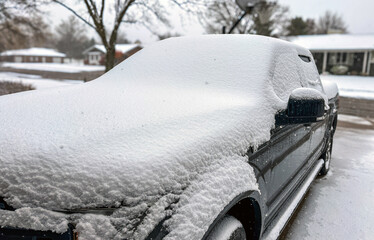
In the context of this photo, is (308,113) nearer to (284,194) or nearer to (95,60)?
(284,194)

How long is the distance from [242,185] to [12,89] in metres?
8.93

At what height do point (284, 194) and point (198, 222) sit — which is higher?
point (198, 222)

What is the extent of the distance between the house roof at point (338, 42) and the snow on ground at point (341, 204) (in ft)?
90.5

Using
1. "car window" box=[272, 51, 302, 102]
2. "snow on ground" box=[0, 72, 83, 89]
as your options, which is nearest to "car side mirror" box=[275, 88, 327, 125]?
"car window" box=[272, 51, 302, 102]

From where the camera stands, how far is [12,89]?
858 cm

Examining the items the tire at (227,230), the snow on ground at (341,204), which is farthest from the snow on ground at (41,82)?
the tire at (227,230)

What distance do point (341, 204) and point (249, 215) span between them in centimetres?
230

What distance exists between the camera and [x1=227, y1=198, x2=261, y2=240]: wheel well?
1.66 m

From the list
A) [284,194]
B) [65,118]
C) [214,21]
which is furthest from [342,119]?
[214,21]

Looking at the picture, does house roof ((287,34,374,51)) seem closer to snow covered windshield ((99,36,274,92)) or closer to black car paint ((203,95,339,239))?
black car paint ((203,95,339,239))

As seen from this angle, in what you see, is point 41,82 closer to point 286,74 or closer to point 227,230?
point 286,74

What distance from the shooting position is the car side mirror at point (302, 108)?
1943mm

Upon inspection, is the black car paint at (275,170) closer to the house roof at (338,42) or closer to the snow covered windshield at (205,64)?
the snow covered windshield at (205,64)

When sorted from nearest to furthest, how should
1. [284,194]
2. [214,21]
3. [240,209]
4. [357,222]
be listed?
1. [240,209]
2. [284,194]
3. [357,222]
4. [214,21]
